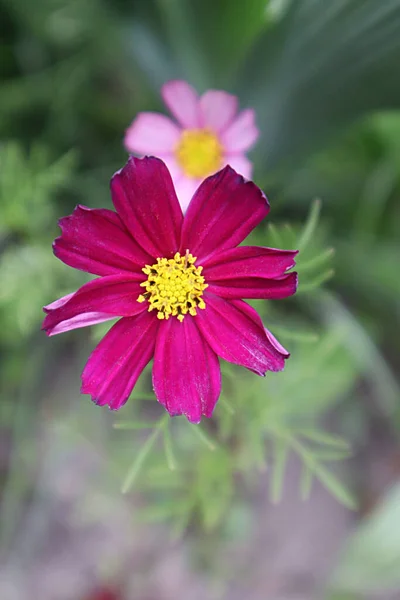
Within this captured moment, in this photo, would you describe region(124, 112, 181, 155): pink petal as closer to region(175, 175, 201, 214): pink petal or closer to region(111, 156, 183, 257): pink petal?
region(175, 175, 201, 214): pink petal

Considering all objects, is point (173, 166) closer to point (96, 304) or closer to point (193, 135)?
point (193, 135)

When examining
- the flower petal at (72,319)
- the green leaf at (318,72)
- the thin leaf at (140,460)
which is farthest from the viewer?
A: the green leaf at (318,72)

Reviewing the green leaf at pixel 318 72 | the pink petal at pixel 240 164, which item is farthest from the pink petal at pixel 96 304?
the green leaf at pixel 318 72

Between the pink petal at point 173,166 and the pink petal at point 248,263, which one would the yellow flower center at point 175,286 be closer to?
the pink petal at point 248,263

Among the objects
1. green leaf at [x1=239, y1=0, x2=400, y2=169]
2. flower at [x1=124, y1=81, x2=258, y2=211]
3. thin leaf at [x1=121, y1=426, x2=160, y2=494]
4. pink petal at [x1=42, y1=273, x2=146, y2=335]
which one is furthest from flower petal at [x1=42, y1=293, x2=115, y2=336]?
green leaf at [x1=239, y1=0, x2=400, y2=169]

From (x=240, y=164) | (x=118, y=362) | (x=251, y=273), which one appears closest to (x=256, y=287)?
(x=251, y=273)

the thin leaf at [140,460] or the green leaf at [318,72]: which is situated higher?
the green leaf at [318,72]
